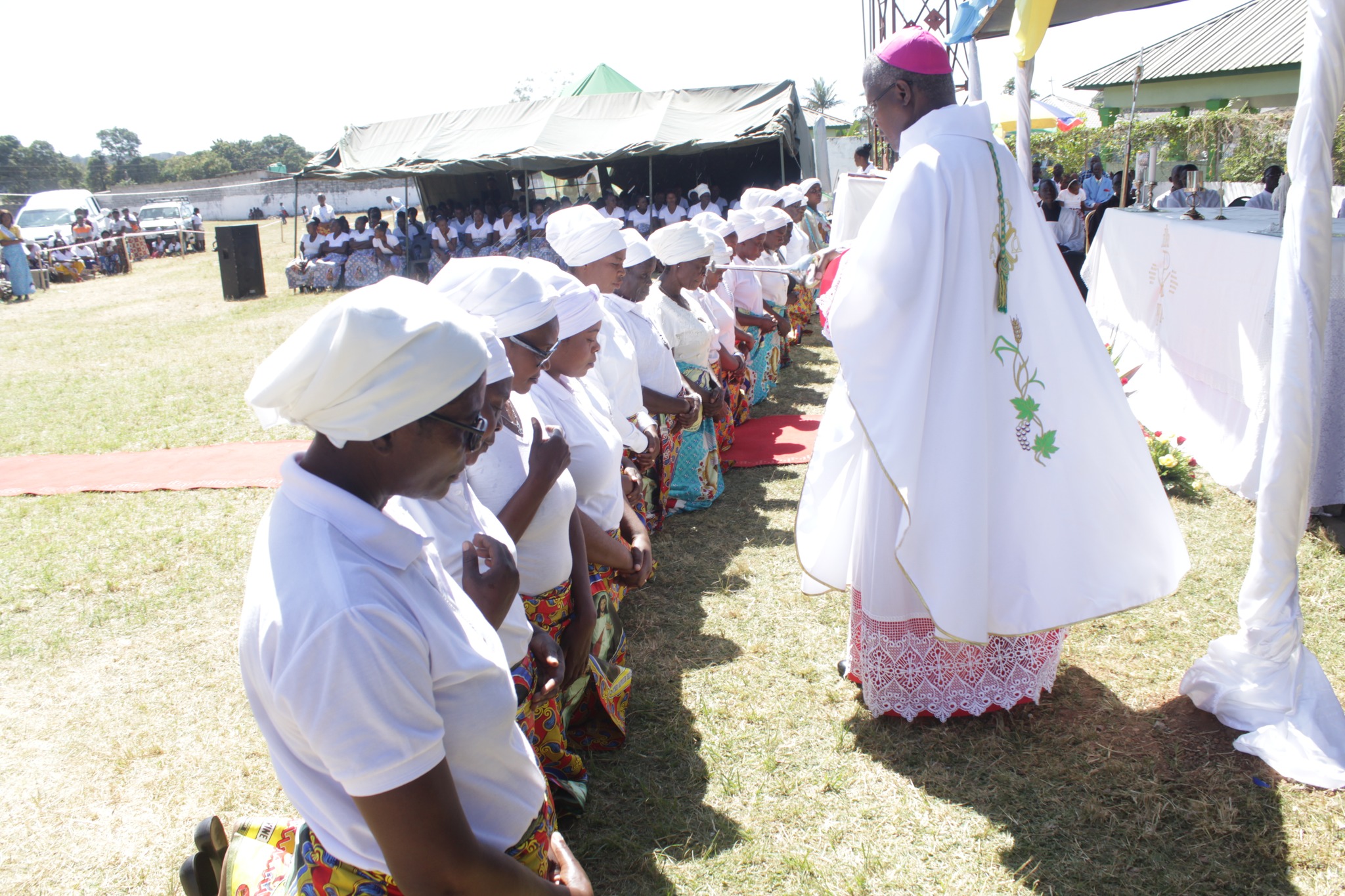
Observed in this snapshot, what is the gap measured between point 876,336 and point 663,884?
1767 mm

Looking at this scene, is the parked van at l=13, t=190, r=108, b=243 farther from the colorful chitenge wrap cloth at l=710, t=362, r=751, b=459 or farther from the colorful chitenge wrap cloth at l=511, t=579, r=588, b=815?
the colorful chitenge wrap cloth at l=511, t=579, r=588, b=815

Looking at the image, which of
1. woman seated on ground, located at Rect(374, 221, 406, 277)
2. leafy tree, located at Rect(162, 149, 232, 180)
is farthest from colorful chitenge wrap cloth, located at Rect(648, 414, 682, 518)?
leafy tree, located at Rect(162, 149, 232, 180)

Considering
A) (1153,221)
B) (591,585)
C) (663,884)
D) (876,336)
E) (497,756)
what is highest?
(1153,221)

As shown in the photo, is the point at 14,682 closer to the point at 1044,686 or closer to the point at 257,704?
the point at 257,704

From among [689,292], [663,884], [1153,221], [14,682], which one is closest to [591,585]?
[663,884]

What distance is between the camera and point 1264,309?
504cm

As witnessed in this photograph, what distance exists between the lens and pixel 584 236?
168 inches

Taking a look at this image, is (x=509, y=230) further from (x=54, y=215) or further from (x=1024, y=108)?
(x=1024, y=108)

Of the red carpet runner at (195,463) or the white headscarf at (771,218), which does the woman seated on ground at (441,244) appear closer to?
the red carpet runner at (195,463)

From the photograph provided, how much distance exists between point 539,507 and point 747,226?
19.2 feet

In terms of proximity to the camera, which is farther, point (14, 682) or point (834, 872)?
point (14, 682)

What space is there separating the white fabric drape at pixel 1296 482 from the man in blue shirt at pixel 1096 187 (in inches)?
531

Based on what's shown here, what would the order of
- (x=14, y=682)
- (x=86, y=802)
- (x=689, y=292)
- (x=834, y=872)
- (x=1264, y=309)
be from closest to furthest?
1. (x=834, y=872)
2. (x=86, y=802)
3. (x=14, y=682)
4. (x=1264, y=309)
5. (x=689, y=292)

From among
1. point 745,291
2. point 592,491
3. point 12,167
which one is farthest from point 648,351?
point 12,167
